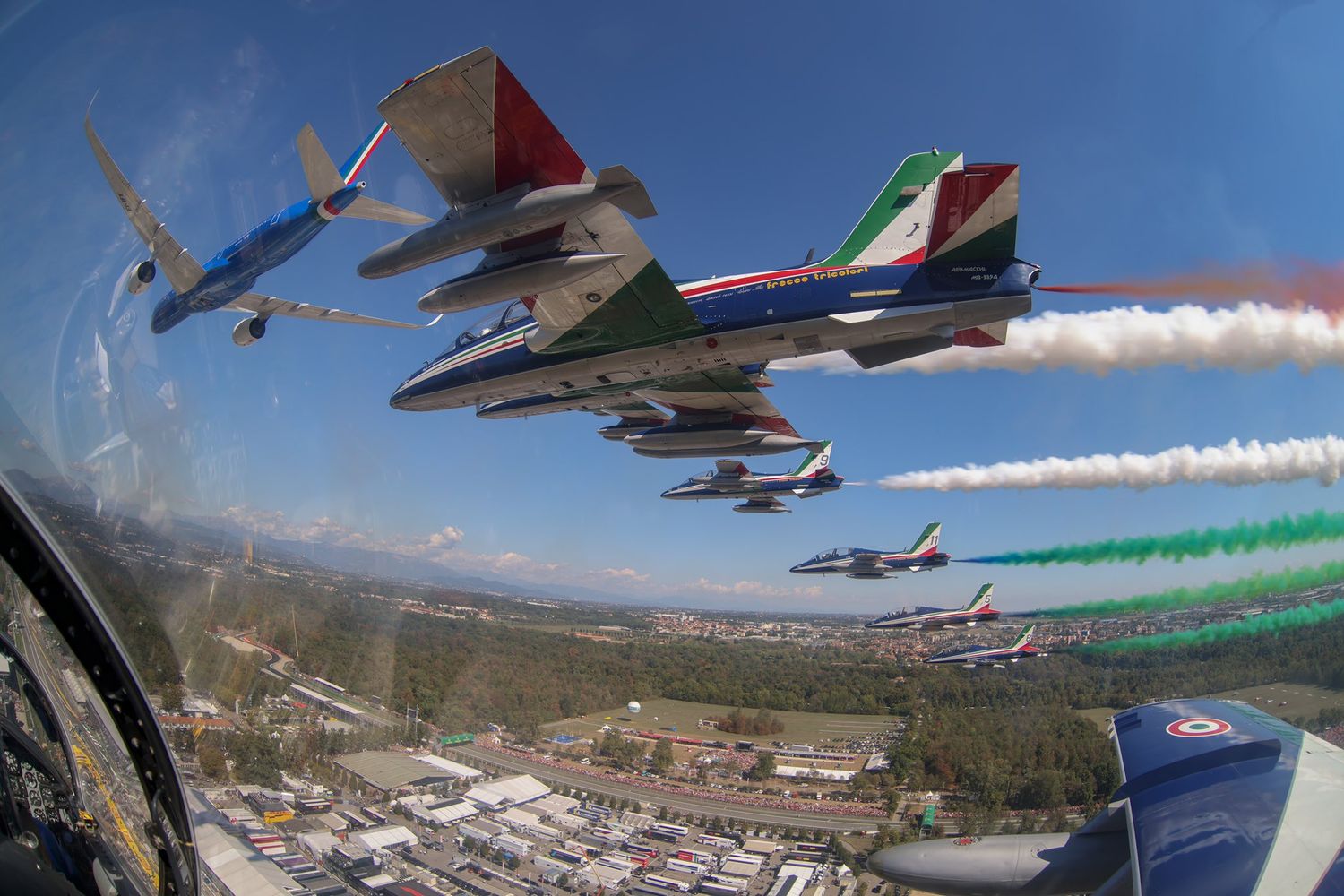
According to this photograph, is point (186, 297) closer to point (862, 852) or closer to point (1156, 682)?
point (862, 852)

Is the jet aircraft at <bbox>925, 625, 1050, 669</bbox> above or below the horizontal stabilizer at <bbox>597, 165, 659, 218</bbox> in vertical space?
below

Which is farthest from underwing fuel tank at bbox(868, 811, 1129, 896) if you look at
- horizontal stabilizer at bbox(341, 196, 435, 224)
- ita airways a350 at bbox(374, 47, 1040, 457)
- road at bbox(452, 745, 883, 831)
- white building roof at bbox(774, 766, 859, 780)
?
horizontal stabilizer at bbox(341, 196, 435, 224)

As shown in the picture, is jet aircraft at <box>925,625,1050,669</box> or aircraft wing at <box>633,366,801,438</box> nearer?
aircraft wing at <box>633,366,801,438</box>

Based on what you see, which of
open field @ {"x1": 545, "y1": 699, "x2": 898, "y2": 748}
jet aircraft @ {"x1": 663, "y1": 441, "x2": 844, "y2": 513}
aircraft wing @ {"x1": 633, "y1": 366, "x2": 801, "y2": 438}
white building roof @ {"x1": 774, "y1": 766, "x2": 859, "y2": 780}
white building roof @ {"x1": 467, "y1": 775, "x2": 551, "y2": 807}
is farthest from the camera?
jet aircraft @ {"x1": 663, "y1": 441, "x2": 844, "y2": 513}

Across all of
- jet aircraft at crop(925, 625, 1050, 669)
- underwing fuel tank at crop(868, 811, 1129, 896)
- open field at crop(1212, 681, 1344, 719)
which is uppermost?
open field at crop(1212, 681, 1344, 719)

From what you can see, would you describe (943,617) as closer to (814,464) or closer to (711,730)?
(814,464)

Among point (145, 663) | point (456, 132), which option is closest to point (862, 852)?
point (145, 663)

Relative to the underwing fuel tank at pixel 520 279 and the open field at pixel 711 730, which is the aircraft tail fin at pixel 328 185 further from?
the open field at pixel 711 730

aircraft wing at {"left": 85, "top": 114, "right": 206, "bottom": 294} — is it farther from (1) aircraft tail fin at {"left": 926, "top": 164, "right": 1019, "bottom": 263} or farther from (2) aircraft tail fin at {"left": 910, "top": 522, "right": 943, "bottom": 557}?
(2) aircraft tail fin at {"left": 910, "top": 522, "right": 943, "bottom": 557}
